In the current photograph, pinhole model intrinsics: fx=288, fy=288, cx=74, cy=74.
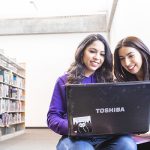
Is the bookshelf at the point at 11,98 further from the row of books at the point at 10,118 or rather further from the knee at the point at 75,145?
the knee at the point at 75,145

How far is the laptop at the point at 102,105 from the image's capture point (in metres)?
1.08

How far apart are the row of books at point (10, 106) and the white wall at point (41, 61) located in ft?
3.53

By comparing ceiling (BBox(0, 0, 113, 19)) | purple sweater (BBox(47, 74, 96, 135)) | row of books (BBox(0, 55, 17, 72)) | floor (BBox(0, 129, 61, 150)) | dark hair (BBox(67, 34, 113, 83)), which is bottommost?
floor (BBox(0, 129, 61, 150))

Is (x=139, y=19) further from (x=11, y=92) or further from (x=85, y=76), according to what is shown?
(x=11, y=92)

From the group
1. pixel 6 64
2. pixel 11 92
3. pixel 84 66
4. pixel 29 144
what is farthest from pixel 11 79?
pixel 84 66

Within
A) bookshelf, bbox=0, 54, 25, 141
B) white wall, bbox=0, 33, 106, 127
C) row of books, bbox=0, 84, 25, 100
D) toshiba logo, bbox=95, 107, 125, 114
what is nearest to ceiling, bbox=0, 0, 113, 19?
white wall, bbox=0, 33, 106, 127

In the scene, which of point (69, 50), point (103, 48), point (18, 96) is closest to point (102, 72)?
point (103, 48)

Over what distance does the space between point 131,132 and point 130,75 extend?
607 mm

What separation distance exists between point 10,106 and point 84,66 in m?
4.19

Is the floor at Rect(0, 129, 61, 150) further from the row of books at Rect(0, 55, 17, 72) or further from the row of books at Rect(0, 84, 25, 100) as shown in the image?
the row of books at Rect(0, 55, 17, 72)

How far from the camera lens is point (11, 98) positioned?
5.54 m

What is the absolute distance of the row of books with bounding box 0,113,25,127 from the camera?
499cm

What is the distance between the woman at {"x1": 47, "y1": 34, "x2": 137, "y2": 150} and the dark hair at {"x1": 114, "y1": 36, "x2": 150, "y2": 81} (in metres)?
0.12

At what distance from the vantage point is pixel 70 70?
1533 millimetres
